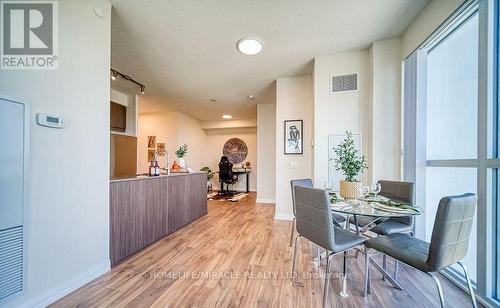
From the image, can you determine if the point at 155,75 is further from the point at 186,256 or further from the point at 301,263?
the point at 301,263

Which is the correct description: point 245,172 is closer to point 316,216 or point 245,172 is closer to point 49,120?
point 316,216

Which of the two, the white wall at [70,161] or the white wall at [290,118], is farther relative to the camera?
the white wall at [290,118]

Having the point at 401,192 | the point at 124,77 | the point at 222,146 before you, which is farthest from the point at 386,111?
the point at 222,146

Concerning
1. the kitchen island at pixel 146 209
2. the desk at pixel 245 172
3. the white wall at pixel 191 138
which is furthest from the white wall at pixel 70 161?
the desk at pixel 245 172

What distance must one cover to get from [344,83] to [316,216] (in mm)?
2306

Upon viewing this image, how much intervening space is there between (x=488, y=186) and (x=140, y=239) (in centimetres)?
345

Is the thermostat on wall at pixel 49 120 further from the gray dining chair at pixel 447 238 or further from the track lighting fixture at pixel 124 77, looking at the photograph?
the gray dining chair at pixel 447 238

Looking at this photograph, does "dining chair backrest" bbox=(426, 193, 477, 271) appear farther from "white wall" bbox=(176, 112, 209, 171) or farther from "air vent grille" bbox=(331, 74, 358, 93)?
"white wall" bbox=(176, 112, 209, 171)

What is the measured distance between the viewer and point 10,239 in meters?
1.23

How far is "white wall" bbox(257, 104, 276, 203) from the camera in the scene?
17.6 ft

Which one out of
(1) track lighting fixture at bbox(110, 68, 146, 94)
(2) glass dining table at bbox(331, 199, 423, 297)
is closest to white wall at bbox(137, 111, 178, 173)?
(1) track lighting fixture at bbox(110, 68, 146, 94)

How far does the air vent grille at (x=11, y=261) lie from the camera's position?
1.19 m

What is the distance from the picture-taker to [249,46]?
2.56 meters

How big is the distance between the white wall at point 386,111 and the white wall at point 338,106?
0.48 ft
